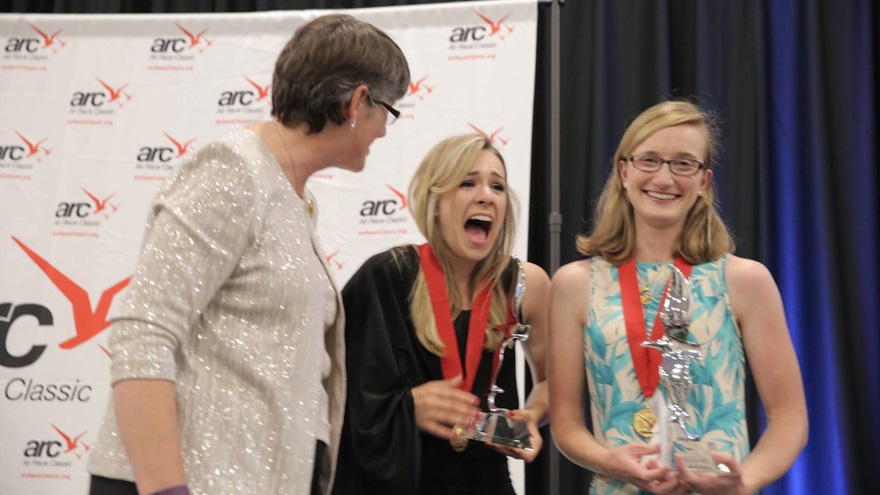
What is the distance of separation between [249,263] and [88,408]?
342 cm

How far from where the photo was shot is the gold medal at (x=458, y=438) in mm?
2227

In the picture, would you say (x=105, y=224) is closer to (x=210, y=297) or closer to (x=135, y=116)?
(x=135, y=116)

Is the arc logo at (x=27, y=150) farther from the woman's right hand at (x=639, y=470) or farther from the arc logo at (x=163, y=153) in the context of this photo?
the woman's right hand at (x=639, y=470)

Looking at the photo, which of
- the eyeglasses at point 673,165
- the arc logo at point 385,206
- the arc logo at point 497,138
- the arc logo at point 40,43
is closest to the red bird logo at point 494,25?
the arc logo at point 497,138

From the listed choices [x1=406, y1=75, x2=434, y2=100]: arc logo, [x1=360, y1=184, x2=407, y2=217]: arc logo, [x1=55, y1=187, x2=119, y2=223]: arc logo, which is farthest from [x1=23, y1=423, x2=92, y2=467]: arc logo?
[x1=406, y1=75, x2=434, y2=100]: arc logo

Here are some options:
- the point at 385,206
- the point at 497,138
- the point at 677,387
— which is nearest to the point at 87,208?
the point at 385,206

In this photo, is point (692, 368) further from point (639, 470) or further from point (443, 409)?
point (443, 409)

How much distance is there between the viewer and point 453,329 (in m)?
2.41

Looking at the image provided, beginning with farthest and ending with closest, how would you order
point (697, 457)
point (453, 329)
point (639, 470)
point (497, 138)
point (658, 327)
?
point (497, 138)
point (453, 329)
point (658, 327)
point (639, 470)
point (697, 457)

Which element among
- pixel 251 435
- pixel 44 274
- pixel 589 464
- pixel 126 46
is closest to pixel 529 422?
pixel 589 464

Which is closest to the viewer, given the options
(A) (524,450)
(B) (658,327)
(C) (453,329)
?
(A) (524,450)

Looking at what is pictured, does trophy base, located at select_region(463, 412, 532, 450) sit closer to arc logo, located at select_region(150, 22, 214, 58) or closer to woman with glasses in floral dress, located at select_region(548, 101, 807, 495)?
woman with glasses in floral dress, located at select_region(548, 101, 807, 495)

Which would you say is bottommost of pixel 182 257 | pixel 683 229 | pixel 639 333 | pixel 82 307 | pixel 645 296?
pixel 182 257

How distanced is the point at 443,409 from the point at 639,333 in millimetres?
528
